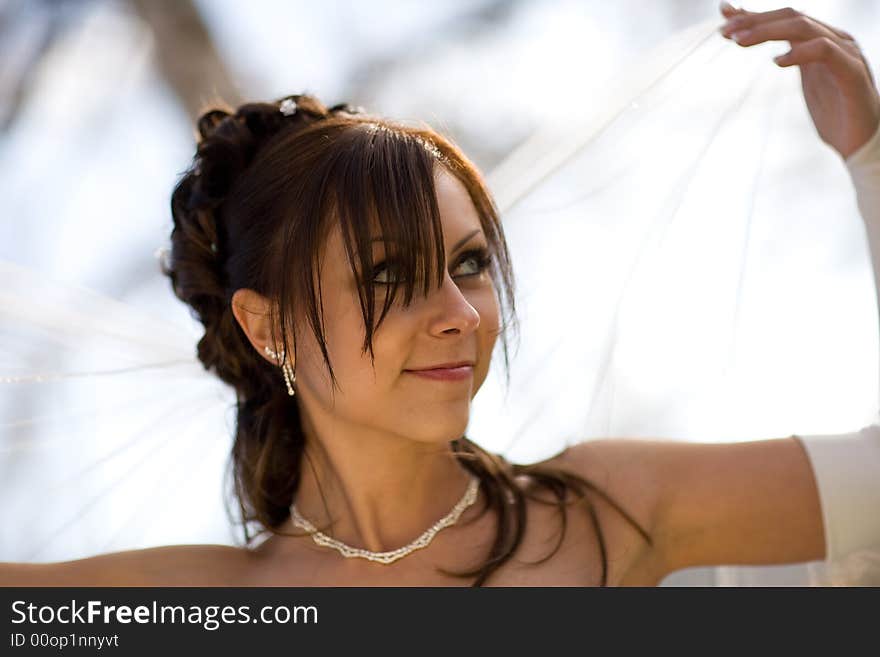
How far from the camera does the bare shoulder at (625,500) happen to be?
→ 238cm

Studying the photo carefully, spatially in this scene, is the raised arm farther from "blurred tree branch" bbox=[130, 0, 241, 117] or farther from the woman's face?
"blurred tree branch" bbox=[130, 0, 241, 117]

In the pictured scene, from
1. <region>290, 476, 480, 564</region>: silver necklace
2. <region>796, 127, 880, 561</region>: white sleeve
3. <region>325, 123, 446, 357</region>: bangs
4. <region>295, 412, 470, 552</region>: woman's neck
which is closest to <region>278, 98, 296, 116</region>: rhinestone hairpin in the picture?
<region>325, 123, 446, 357</region>: bangs

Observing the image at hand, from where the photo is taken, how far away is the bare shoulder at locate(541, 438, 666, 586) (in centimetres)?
238

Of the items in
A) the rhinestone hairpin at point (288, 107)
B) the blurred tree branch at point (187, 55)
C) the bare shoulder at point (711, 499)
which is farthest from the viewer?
the blurred tree branch at point (187, 55)

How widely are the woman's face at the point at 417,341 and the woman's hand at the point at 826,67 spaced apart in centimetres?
63

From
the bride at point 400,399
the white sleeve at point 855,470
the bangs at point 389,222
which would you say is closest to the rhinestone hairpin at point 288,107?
the bride at point 400,399

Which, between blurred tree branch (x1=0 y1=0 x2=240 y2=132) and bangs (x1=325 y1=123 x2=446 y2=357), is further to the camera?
blurred tree branch (x1=0 y1=0 x2=240 y2=132)

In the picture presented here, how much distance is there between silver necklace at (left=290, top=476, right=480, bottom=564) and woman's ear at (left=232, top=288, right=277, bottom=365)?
0.39 metres

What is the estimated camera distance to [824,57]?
2.18 meters

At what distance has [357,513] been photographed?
2.44 metres

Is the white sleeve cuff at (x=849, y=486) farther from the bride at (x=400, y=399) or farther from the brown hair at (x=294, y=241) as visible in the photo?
the brown hair at (x=294, y=241)

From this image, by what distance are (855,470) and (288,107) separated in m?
1.37
